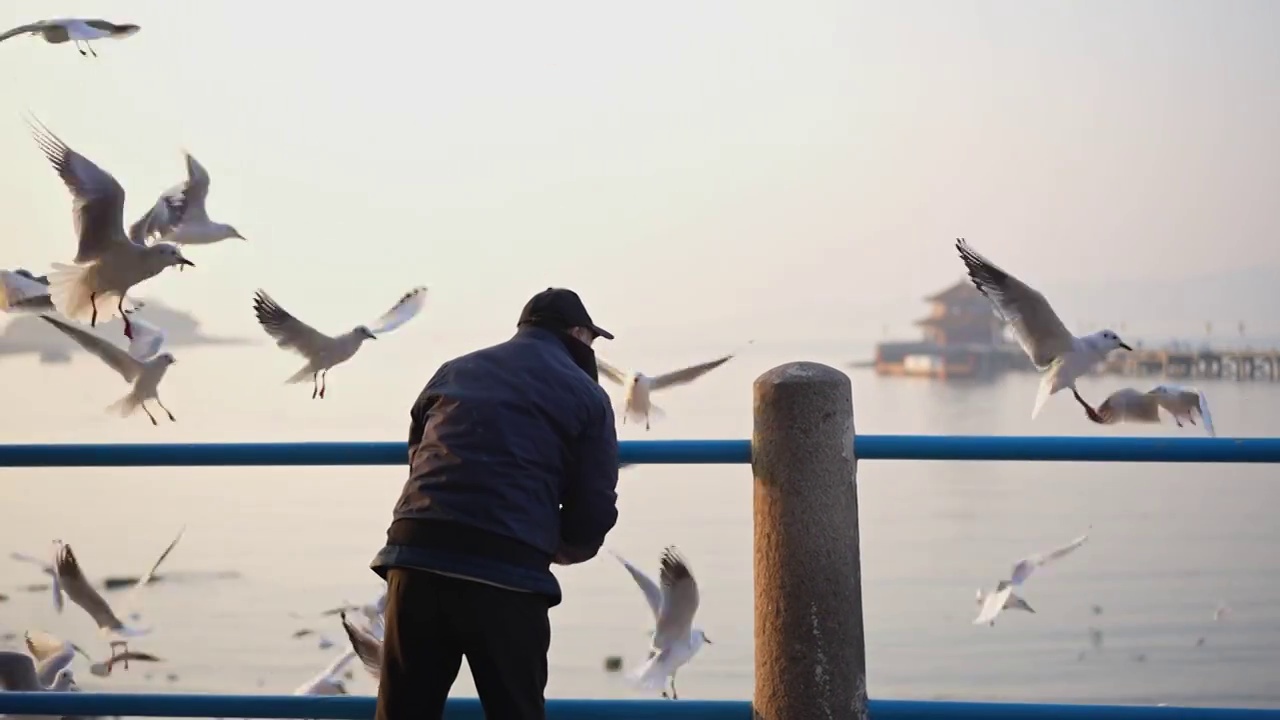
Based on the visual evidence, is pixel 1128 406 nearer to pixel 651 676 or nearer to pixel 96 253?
pixel 651 676

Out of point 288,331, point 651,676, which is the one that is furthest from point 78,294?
point 651,676

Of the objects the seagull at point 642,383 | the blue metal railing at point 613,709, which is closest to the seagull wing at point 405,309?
the seagull at point 642,383

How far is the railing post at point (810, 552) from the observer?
3.44 meters

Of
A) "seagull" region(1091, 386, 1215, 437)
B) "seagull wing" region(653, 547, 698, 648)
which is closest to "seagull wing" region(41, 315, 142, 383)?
"seagull wing" region(653, 547, 698, 648)

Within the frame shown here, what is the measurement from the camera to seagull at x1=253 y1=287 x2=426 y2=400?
8.07 m

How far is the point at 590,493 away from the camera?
132 inches

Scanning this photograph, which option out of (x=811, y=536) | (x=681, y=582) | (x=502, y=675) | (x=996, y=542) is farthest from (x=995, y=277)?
(x=996, y=542)

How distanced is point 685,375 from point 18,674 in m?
4.02

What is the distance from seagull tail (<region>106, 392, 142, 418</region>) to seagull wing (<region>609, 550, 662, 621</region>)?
12.2 feet

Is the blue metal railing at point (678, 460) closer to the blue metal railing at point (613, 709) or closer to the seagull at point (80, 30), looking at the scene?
the blue metal railing at point (613, 709)

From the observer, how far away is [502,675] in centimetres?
323

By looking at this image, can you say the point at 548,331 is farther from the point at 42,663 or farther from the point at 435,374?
the point at 42,663

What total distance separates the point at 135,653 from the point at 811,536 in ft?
22.4

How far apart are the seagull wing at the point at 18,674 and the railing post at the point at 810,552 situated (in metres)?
4.04
